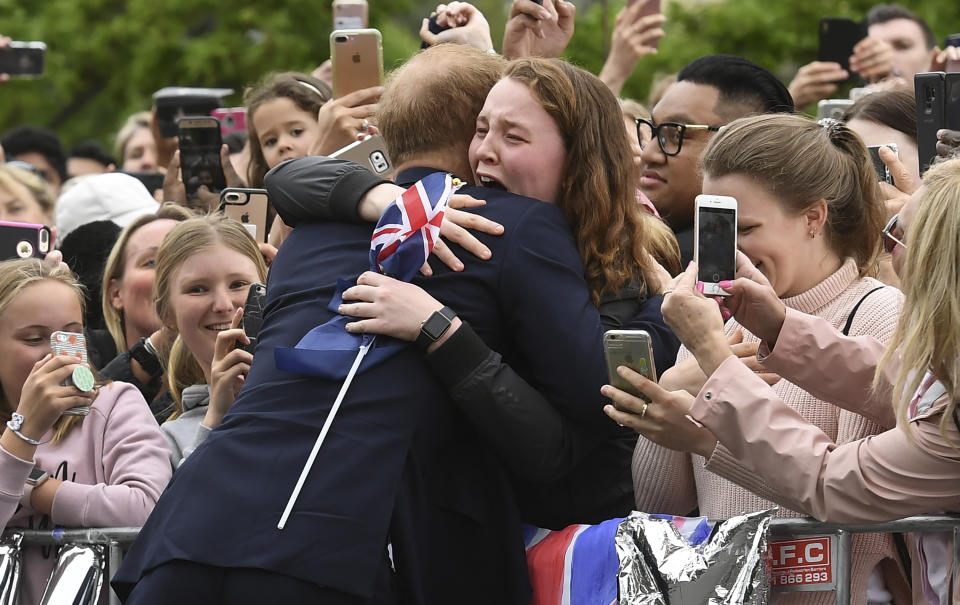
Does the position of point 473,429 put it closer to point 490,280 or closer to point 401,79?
point 490,280

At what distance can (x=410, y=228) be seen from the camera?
347 cm

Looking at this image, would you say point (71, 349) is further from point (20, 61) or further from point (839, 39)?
point (20, 61)

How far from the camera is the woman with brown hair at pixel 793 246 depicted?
3674 mm

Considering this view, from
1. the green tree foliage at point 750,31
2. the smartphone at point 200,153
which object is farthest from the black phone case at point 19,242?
the green tree foliage at point 750,31

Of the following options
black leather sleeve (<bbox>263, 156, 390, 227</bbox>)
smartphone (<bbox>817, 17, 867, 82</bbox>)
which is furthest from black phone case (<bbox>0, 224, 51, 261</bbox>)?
smartphone (<bbox>817, 17, 867, 82</bbox>)

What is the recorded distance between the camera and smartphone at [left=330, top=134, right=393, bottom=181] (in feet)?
15.7

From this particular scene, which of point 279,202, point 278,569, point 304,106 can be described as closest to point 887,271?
point 279,202

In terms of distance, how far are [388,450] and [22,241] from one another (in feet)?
8.98

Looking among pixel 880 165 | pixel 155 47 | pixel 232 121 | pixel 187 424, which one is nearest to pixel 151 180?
pixel 232 121

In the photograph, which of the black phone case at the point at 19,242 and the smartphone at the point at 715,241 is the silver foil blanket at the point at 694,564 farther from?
the black phone case at the point at 19,242

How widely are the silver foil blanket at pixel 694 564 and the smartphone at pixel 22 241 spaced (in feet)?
9.86

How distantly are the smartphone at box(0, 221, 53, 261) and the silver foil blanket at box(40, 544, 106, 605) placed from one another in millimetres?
1620

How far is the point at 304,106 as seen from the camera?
6652 mm

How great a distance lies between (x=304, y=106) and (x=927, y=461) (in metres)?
4.11
